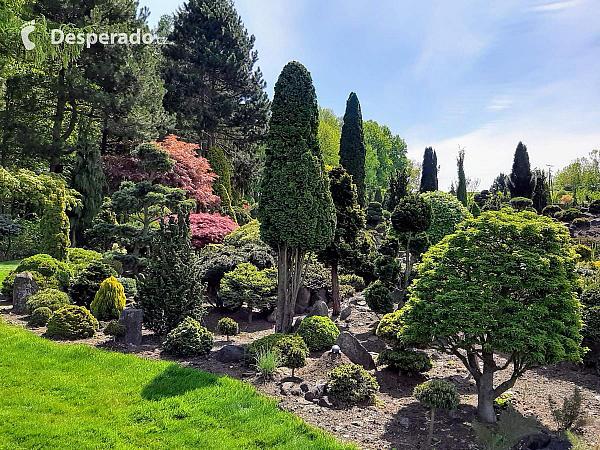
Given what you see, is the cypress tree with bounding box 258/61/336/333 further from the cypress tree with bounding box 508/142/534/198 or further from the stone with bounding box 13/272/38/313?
the cypress tree with bounding box 508/142/534/198

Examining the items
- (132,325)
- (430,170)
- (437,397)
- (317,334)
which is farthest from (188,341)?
(430,170)

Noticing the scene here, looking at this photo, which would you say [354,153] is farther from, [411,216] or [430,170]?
[430,170]

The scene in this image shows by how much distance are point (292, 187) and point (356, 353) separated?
3382mm

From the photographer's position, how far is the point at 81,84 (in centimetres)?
1681

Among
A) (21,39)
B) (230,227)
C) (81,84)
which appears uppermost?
(81,84)

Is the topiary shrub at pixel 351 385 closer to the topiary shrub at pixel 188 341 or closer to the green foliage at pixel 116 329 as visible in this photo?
the topiary shrub at pixel 188 341

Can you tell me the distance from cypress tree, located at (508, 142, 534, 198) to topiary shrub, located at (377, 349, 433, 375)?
35036 mm

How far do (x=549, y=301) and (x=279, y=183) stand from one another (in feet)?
16.4

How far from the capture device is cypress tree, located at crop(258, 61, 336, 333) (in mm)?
7828

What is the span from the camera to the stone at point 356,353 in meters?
6.83

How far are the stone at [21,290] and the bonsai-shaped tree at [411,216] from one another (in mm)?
9252

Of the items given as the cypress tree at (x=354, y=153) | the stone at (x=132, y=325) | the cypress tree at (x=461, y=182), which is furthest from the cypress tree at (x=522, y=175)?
the stone at (x=132, y=325)

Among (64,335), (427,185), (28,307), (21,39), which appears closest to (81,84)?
(21,39)

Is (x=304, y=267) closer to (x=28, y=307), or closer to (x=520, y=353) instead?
(x=520, y=353)
